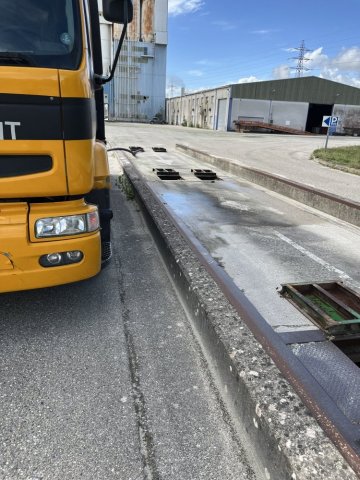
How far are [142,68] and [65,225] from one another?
62.2 meters

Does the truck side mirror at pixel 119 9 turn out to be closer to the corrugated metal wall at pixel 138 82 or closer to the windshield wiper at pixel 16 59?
the windshield wiper at pixel 16 59

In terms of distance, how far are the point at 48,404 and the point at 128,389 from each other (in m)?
0.50

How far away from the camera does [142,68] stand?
5941cm

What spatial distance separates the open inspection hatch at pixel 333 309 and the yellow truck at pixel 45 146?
1.97 m

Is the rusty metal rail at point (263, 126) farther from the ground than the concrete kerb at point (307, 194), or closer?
closer

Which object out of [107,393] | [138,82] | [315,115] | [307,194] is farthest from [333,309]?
[138,82]

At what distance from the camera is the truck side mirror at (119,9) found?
322 cm

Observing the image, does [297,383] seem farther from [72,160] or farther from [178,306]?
[72,160]

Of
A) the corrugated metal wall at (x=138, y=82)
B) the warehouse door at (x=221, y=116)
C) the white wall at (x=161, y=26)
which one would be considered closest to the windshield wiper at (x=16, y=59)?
the warehouse door at (x=221, y=116)

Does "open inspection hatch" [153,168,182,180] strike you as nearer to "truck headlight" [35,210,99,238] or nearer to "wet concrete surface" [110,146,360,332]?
"wet concrete surface" [110,146,360,332]

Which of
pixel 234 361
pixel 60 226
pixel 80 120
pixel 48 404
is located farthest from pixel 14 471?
pixel 80 120

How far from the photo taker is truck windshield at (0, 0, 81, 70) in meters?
2.80

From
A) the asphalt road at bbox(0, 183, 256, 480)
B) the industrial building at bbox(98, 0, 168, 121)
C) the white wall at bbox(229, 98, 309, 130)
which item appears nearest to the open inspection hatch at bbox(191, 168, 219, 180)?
the asphalt road at bbox(0, 183, 256, 480)

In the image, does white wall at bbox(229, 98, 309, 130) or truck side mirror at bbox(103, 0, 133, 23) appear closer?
truck side mirror at bbox(103, 0, 133, 23)
